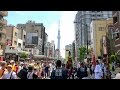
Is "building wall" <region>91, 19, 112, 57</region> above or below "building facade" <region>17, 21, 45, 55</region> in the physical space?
below

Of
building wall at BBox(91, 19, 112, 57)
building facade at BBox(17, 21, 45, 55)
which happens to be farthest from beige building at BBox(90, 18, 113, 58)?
building facade at BBox(17, 21, 45, 55)

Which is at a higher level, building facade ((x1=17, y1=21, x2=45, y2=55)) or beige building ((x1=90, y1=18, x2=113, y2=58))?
building facade ((x1=17, y1=21, x2=45, y2=55))

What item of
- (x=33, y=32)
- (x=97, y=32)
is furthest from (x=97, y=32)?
(x=33, y=32)

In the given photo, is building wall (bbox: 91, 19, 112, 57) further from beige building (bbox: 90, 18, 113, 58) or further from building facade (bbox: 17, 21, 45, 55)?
building facade (bbox: 17, 21, 45, 55)

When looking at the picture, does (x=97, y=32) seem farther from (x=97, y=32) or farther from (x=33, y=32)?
(x=33, y=32)

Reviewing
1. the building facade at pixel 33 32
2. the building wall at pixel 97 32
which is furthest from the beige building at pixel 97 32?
the building facade at pixel 33 32

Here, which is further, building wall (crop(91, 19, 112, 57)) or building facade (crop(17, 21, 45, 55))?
building facade (crop(17, 21, 45, 55))
